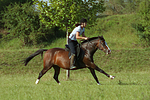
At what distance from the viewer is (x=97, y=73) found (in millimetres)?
15711

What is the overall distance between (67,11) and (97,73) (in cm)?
538

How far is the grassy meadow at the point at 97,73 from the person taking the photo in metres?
6.76

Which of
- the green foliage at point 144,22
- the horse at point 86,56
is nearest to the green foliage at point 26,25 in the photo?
the green foliage at point 144,22

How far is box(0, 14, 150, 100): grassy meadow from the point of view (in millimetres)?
6755

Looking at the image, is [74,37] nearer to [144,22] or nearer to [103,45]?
[103,45]

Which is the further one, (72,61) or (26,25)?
(26,25)

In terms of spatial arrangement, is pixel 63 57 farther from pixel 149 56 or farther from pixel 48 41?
pixel 48 41

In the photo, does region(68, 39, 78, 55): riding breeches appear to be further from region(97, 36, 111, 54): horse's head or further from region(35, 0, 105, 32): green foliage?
region(35, 0, 105, 32): green foliage

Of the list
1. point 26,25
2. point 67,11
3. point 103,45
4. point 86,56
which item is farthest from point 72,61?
point 26,25

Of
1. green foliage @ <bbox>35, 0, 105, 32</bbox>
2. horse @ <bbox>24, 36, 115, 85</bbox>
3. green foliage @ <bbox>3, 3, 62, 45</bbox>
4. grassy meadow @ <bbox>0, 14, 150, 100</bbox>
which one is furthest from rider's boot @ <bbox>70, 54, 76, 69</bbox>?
green foliage @ <bbox>3, 3, 62, 45</bbox>

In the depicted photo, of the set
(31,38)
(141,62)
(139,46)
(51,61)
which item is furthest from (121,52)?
(31,38)

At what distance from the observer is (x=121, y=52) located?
771 inches

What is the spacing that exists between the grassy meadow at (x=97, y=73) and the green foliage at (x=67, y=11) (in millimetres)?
2281

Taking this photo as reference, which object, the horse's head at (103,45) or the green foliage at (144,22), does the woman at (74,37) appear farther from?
the green foliage at (144,22)
